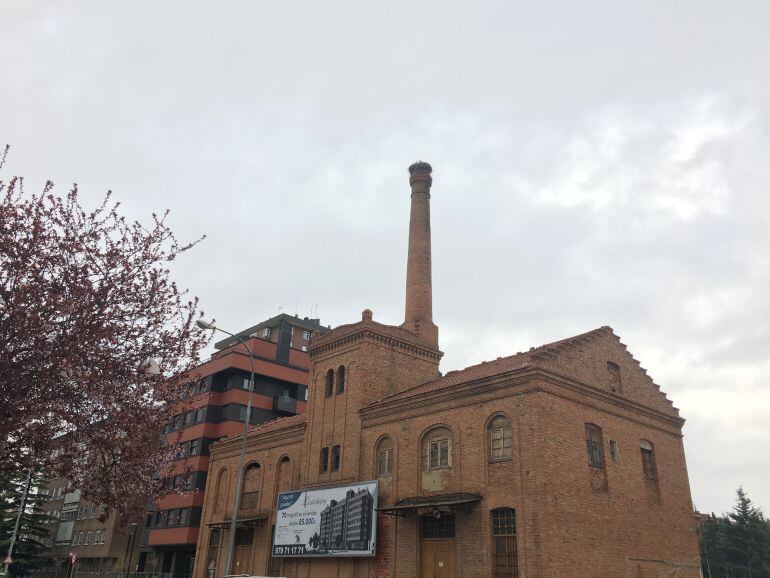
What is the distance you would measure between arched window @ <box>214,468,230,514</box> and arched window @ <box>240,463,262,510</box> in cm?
195

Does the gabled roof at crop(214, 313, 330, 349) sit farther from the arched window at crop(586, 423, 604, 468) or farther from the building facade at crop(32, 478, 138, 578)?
the arched window at crop(586, 423, 604, 468)

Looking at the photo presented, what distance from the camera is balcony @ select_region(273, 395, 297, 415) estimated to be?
49.8 m

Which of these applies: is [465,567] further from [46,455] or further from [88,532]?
[88,532]

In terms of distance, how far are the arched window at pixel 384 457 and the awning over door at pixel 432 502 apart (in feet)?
6.37

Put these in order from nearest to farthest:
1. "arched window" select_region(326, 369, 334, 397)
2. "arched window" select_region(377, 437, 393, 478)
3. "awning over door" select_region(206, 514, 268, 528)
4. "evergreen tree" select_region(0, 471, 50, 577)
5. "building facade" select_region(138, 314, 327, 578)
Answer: "arched window" select_region(377, 437, 393, 478) < "arched window" select_region(326, 369, 334, 397) < "awning over door" select_region(206, 514, 268, 528) < "building facade" select_region(138, 314, 327, 578) < "evergreen tree" select_region(0, 471, 50, 577)

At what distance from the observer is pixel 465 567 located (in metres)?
21.5

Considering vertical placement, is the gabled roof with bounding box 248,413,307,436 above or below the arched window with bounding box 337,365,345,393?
below

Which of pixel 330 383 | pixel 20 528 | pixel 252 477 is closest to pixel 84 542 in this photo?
pixel 20 528

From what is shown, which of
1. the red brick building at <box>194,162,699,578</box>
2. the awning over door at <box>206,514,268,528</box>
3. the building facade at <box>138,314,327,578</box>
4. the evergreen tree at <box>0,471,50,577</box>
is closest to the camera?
the red brick building at <box>194,162,699,578</box>

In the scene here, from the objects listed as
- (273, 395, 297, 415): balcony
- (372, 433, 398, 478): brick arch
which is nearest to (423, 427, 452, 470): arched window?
Result: (372, 433, 398, 478): brick arch

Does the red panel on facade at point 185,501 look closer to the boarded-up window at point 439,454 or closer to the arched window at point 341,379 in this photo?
the arched window at point 341,379

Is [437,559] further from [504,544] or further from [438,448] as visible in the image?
[438,448]

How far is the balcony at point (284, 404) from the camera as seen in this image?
49750 millimetres

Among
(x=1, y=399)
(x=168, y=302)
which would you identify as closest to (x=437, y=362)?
(x=168, y=302)
